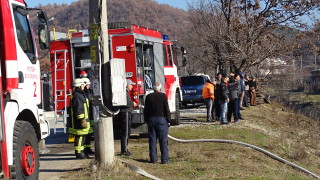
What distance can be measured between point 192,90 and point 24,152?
2180 cm

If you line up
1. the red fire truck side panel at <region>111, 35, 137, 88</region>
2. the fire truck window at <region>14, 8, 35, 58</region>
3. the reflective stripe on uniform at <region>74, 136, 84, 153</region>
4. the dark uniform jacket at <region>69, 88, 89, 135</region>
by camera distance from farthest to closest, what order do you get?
the red fire truck side panel at <region>111, 35, 137, 88</region>, the reflective stripe on uniform at <region>74, 136, 84, 153</region>, the dark uniform jacket at <region>69, 88, 89, 135</region>, the fire truck window at <region>14, 8, 35, 58</region>

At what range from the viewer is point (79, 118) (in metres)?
10.5

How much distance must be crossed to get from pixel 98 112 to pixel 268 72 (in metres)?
22.5

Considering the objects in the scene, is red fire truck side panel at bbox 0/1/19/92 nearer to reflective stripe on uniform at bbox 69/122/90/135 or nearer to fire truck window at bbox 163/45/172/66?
reflective stripe on uniform at bbox 69/122/90/135

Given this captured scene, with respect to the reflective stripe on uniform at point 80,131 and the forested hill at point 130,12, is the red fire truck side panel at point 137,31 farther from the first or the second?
the forested hill at point 130,12

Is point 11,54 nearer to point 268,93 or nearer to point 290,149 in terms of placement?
point 290,149

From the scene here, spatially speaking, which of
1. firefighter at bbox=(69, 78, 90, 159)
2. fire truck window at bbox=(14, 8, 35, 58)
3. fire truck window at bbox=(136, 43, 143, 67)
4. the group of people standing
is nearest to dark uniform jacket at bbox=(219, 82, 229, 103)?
the group of people standing

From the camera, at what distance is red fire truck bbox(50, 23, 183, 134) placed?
13359 millimetres

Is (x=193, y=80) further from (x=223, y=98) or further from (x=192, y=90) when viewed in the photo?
(x=223, y=98)

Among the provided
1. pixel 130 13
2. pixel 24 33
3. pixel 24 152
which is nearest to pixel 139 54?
pixel 24 33

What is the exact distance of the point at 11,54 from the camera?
23.0 ft

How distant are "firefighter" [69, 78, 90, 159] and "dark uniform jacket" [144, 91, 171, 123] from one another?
4.43ft

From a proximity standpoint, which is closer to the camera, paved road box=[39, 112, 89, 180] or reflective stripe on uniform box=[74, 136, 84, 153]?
paved road box=[39, 112, 89, 180]

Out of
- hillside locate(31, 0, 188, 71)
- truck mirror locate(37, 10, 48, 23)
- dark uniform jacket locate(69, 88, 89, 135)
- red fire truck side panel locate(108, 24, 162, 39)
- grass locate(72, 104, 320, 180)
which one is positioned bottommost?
grass locate(72, 104, 320, 180)
